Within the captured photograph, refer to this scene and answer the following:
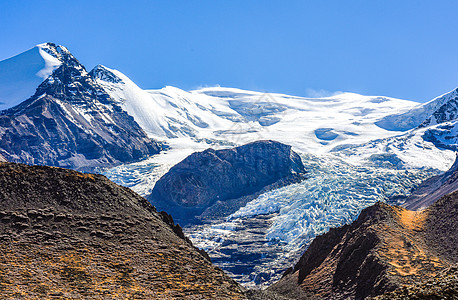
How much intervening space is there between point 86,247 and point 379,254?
2912cm

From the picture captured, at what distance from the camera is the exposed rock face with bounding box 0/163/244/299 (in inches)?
1297

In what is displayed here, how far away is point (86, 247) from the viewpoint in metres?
37.6

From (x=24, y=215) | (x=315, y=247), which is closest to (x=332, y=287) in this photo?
(x=315, y=247)

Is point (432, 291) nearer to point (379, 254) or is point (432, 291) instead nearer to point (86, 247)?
point (86, 247)

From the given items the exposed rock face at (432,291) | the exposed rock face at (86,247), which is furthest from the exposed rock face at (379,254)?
the exposed rock face at (432,291)

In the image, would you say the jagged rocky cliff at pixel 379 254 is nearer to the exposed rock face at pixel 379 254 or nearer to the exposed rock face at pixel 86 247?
the exposed rock face at pixel 379 254

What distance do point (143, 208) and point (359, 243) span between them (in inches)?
996

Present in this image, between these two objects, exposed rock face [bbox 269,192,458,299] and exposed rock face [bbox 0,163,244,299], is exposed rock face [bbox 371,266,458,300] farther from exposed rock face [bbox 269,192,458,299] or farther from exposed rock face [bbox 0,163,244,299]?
exposed rock face [bbox 269,192,458,299]

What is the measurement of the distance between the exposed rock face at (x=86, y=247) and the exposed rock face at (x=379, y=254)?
1676 centimetres

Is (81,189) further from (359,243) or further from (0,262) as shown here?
(359,243)

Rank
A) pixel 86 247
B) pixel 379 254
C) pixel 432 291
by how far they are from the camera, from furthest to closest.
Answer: pixel 379 254
pixel 86 247
pixel 432 291

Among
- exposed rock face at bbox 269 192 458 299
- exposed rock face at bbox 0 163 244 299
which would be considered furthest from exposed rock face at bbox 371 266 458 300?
exposed rock face at bbox 269 192 458 299

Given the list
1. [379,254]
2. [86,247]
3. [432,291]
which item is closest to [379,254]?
[379,254]

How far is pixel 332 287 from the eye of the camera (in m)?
53.7
